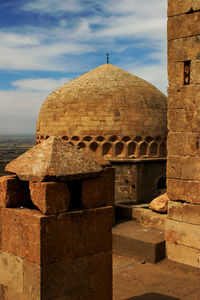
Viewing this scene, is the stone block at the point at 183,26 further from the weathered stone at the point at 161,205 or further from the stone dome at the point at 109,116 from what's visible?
the stone dome at the point at 109,116

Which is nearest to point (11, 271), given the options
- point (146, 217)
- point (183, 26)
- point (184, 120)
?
point (184, 120)

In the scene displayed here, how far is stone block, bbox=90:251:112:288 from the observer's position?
3258mm

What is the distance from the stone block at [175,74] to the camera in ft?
20.7

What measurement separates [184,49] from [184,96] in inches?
33.1

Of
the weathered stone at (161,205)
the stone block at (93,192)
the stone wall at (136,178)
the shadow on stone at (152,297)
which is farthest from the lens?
the stone wall at (136,178)

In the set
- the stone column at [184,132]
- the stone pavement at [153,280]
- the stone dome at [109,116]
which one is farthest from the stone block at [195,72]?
the stone dome at [109,116]

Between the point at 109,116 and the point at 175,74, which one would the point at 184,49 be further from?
the point at 109,116

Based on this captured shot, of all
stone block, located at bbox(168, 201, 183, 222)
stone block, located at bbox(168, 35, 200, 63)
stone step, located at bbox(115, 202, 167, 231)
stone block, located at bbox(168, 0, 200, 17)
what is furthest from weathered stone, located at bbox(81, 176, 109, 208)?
stone block, located at bbox(168, 0, 200, 17)

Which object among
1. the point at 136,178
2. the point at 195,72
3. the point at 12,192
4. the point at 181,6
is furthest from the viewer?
the point at 136,178

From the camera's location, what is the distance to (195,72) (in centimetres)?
609

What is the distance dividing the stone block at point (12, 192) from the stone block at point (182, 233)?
155 inches

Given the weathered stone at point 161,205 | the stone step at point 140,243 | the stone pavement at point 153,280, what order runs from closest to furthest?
the stone pavement at point 153,280, the stone step at point 140,243, the weathered stone at point 161,205

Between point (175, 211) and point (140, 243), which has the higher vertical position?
point (175, 211)

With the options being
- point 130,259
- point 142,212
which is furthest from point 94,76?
point 130,259
